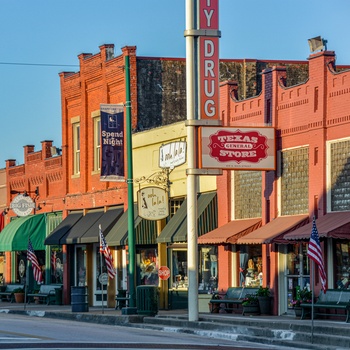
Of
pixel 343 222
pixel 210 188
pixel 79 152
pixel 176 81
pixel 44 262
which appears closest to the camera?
pixel 343 222

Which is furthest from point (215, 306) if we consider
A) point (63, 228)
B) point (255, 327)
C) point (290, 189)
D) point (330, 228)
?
point (63, 228)

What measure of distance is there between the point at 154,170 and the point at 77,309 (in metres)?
5.81

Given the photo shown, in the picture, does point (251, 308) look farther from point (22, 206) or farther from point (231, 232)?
point (22, 206)

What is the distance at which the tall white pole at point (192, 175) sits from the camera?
2866cm

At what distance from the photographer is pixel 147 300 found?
32219 mm

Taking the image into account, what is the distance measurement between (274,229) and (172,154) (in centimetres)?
695

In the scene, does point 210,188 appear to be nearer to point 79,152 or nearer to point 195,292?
point 195,292

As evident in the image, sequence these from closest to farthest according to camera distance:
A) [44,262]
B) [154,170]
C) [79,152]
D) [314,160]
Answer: [314,160], [154,170], [79,152], [44,262]

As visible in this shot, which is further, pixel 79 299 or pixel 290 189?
pixel 79 299

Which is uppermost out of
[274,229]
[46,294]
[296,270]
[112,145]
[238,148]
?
[112,145]

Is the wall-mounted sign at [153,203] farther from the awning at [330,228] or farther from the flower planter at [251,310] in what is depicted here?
the awning at [330,228]

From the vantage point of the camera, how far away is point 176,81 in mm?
41062

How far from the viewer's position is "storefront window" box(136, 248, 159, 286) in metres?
39.0

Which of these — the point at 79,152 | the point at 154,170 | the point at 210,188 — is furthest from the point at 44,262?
the point at 210,188
